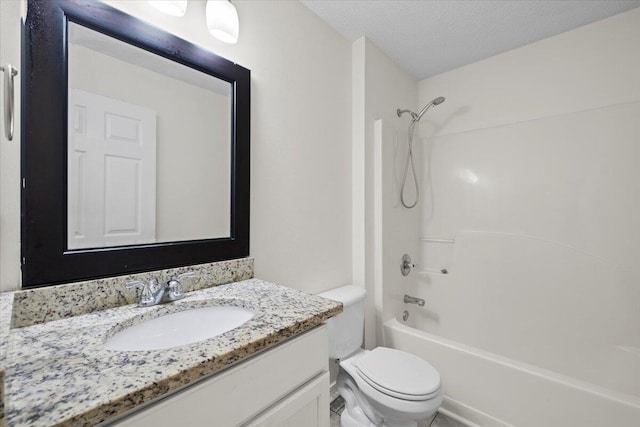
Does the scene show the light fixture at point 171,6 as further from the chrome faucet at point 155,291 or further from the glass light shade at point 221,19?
the chrome faucet at point 155,291

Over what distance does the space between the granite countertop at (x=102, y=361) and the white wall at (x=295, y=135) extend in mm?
593

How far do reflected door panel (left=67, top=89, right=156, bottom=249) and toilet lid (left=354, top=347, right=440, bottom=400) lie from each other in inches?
44.8

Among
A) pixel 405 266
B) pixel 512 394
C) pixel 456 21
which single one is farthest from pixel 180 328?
pixel 456 21

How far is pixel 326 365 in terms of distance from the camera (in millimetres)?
877

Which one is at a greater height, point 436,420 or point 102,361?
Answer: point 102,361

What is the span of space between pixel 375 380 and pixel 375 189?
1.18 meters

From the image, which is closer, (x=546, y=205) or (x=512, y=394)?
(x=512, y=394)

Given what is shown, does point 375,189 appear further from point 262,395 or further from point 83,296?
point 83,296

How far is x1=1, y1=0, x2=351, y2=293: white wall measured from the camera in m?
1.30

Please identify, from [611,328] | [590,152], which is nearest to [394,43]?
[590,152]

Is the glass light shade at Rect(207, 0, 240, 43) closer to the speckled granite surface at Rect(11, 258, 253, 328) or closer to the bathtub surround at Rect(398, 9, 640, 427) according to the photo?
the speckled granite surface at Rect(11, 258, 253, 328)

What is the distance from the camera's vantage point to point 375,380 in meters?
1.24

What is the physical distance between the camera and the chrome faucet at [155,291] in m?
0.89

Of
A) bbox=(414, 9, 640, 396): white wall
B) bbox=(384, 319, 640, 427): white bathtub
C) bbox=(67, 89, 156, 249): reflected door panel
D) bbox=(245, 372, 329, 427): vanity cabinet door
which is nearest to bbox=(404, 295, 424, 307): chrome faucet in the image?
bbox=(414, 9, 640, 396): white wall
